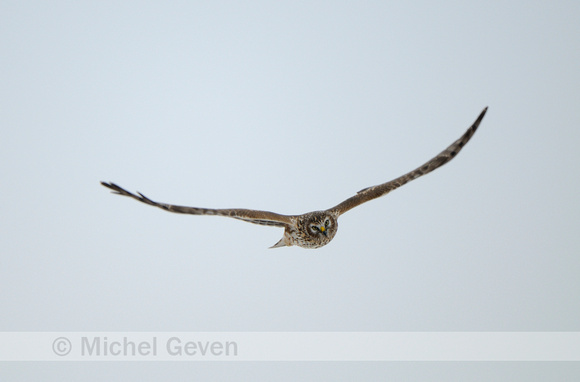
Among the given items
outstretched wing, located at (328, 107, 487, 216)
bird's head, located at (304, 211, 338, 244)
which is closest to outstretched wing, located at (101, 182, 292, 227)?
bird's head, located at (304, 211, 338, 244)


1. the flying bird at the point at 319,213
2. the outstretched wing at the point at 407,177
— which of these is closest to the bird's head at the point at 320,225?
the flying bird at the point at 319,213

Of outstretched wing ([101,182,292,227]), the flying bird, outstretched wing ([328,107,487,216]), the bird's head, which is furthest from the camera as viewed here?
the bird's head

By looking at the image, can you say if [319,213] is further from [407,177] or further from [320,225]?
[407,177]

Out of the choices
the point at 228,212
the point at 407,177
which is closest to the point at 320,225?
the point at 228,212

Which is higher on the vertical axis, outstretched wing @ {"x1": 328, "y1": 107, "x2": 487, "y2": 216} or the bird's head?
outstretched wing @ {"x1": 328, "y1": 107, "x2": 487, "y2": 216}

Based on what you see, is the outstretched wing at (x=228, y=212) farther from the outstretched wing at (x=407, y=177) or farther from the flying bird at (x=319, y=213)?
the outstretched wing at (x=407, y=177)

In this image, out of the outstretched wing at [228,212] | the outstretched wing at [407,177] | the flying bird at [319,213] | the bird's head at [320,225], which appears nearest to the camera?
the outstretched wing at [228,212]

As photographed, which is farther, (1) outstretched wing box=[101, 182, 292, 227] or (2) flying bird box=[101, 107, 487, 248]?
(2) flying bird box=[101, 107, 487, 248]

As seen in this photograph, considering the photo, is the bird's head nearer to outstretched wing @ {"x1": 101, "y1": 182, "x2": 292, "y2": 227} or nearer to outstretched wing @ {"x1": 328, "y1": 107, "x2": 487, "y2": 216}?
outstretched wing @ {"x1": 328, "y1": 107, "x2": 487, "y2": 216}
